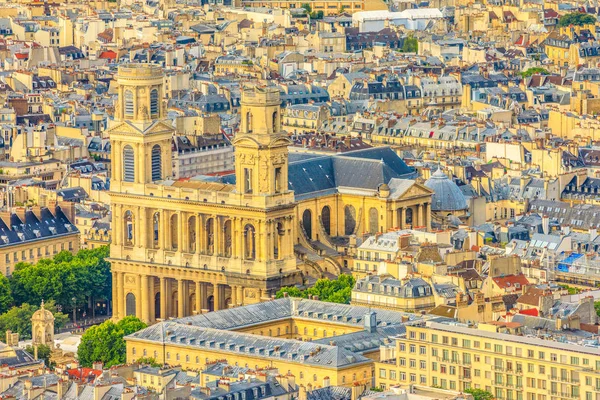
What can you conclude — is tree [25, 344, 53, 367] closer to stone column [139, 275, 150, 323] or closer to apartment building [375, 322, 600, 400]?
apartment building [375, 322, 600, 400]

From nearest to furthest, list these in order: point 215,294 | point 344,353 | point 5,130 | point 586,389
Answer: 1. point 586,389
2. point 344,353
3. point 215,294
4. point 5,130

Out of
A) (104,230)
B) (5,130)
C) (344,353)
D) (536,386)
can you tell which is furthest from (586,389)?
(5,130)

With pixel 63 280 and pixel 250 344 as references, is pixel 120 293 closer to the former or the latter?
pixel 63 280

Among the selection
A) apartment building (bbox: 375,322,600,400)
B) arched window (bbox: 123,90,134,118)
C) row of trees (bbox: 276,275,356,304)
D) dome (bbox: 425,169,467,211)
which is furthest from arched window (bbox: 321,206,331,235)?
apartment building (bbox: 375,322,600,400)

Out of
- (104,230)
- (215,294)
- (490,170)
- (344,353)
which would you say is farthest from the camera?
(490,170)

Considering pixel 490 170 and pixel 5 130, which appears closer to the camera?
pixel 490 170

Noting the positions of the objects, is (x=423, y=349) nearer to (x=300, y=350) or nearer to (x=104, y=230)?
(x=300, y=350)
